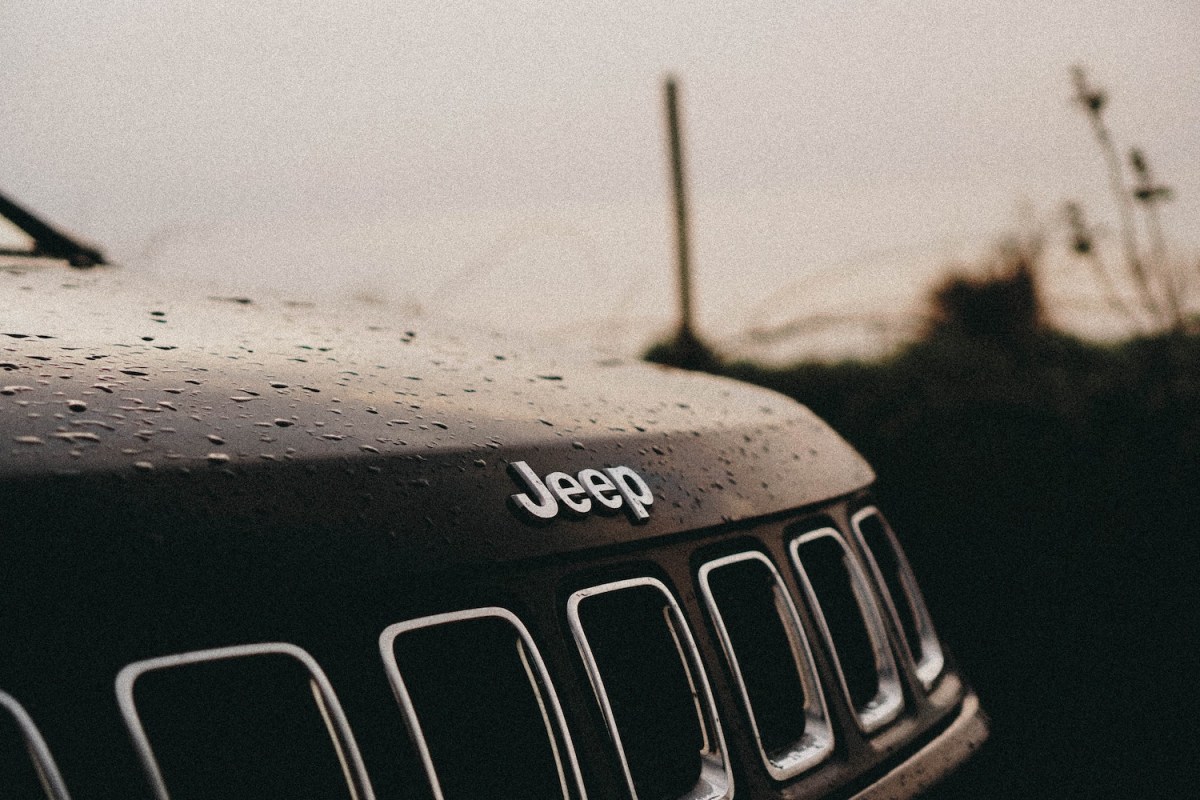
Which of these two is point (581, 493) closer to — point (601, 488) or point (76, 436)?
point (601, 488)

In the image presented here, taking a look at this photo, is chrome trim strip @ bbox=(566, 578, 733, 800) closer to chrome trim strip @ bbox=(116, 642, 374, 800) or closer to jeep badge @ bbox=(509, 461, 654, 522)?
jeep badge @ bbox=(509, 461, 654, 522)

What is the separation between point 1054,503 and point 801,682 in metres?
4.33

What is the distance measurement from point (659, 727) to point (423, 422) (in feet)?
1.66

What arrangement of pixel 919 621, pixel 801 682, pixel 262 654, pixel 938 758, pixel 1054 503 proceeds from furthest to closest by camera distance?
pixel 1054 503 < pixel 919 621 < pixel 938 758 < pixel 801 682 < pixel 262 654

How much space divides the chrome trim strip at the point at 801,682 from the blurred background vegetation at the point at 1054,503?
202 centimetres

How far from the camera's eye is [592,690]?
1.26 meters

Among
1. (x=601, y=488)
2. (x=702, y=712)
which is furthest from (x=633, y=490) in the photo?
(x=702, y=712)

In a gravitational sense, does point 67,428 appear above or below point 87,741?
above

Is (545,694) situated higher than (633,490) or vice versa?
(633,490)

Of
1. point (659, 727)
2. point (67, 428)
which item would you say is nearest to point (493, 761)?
point (659, 727)

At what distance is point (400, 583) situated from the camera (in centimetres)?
113

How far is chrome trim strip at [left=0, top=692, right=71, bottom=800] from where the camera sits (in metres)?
0.90

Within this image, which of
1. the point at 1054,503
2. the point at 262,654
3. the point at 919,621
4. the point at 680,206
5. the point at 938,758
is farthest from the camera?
the point at 680,206

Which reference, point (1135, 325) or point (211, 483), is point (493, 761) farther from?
point (1135, 325)
